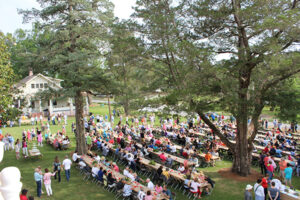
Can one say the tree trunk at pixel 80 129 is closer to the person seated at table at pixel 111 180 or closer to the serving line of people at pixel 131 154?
the serving line of people at pixel 131 154

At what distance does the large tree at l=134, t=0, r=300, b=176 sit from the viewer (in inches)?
387

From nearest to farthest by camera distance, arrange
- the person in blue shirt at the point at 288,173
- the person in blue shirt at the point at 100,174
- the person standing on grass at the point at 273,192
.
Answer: the person standing on grass at the point at 273,192 < the person in blue shirt at the point at 288,173 < the person in blue shirt at the point at 100,174

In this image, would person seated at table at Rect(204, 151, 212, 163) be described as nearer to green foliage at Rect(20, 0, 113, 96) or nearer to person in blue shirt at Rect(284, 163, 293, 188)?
person in blue shirt at Rect(284, 163, 293, 188)

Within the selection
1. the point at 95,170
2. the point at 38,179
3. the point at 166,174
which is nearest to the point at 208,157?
the point at 166,174

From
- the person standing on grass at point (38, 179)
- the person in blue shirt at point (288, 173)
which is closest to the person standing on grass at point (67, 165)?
the person standing on grass at point (38, 179)

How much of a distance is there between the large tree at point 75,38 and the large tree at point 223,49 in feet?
13.7

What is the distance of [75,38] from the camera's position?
15.6 m

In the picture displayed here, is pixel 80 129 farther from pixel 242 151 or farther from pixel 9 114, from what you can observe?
pixel 242 151

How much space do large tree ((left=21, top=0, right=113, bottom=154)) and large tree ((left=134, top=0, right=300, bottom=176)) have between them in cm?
417

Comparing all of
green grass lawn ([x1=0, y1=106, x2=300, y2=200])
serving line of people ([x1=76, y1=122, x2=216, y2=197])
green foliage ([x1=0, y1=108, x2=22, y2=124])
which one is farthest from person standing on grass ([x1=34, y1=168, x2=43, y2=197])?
serving line of people ([x1=76, y1=122, x2=216, y2=197])

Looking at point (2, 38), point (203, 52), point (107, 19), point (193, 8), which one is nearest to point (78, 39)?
point (107, 19)

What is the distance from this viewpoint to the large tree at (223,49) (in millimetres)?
9836

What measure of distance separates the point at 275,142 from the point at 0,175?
1778cm

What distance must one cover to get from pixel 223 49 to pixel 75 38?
30.5ft
